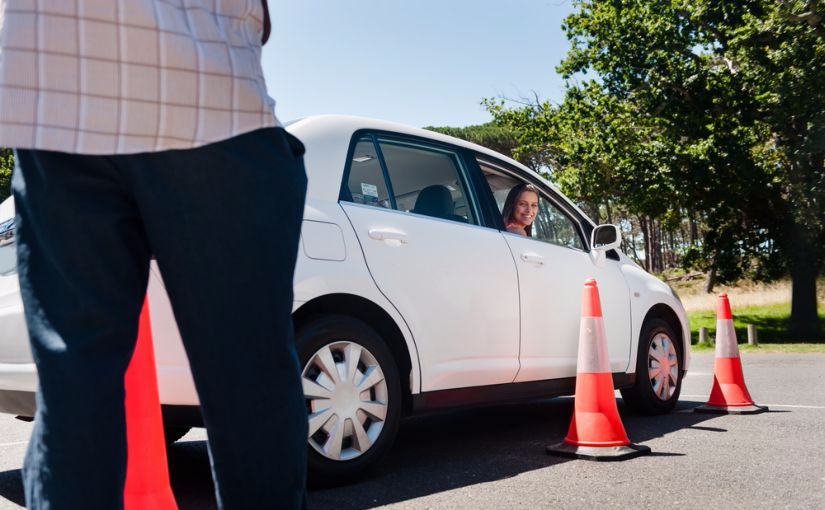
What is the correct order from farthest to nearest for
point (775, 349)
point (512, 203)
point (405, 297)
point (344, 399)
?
1. point (775, 349)
2. point (512, 203)
3. point (405, 297)
4. point (344, 399)

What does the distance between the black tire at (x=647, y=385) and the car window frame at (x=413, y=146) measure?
1.83 meters

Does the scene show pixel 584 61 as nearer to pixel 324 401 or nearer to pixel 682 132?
pixel 682 132

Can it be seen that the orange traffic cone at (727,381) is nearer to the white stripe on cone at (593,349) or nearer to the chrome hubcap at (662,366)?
the chrome hubcap at (662,366)

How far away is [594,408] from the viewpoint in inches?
180

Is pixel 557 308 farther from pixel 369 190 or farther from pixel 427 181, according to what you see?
pixel 369 190

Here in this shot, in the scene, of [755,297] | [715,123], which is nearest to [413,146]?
[715,123]

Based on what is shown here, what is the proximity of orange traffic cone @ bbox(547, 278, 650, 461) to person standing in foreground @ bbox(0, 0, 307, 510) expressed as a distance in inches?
134

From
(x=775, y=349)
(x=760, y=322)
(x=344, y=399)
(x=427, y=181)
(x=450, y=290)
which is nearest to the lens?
(x=344, y=399)

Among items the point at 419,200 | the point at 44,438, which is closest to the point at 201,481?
the point at 419,200

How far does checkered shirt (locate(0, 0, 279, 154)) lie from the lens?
127 cm

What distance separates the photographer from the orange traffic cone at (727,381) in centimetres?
624

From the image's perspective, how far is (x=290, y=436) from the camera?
135cm

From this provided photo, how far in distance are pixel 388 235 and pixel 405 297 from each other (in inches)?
12.5

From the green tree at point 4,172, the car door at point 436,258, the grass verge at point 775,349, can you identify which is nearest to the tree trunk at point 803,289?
the grass verge at point 775,349
